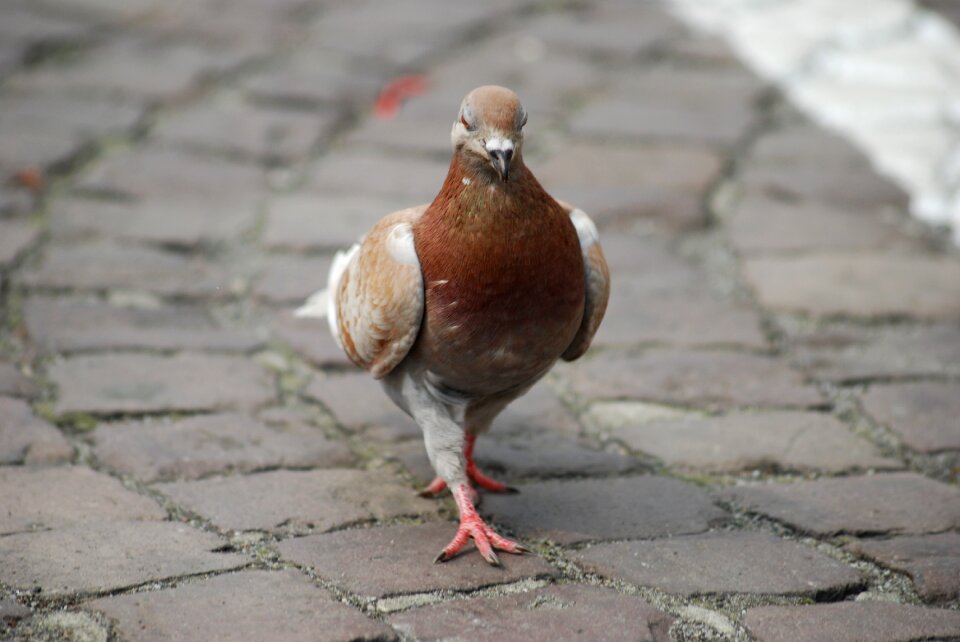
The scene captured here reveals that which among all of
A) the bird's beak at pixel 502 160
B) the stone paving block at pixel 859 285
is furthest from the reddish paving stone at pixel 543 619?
the stone paving block at pixel 859 285

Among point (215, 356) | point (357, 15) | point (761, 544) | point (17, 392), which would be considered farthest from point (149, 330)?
point (357, 15)

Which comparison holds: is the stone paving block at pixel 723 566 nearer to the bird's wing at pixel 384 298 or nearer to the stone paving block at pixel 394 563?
the stone paving block at pixel 394 563

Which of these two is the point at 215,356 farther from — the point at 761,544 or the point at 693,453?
the point at 761,544

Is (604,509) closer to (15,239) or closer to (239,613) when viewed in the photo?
(239,613)

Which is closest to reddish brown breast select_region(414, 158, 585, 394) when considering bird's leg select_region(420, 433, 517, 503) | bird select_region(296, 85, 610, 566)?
bird select_region(296, 85, 610, 566)

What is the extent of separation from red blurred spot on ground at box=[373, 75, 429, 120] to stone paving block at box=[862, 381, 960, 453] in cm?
289

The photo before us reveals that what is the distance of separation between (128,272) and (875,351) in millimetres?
2840

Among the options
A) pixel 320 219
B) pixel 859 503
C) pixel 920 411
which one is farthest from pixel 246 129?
pixel 859 503

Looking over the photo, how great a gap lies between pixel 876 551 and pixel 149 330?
2558 millimetres

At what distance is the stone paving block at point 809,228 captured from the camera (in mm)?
4895

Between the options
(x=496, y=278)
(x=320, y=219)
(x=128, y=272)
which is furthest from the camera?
(x=320, y=219)

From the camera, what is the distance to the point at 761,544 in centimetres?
306

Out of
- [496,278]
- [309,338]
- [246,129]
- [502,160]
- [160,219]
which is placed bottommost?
[309,338]

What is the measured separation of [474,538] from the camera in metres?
2.95
